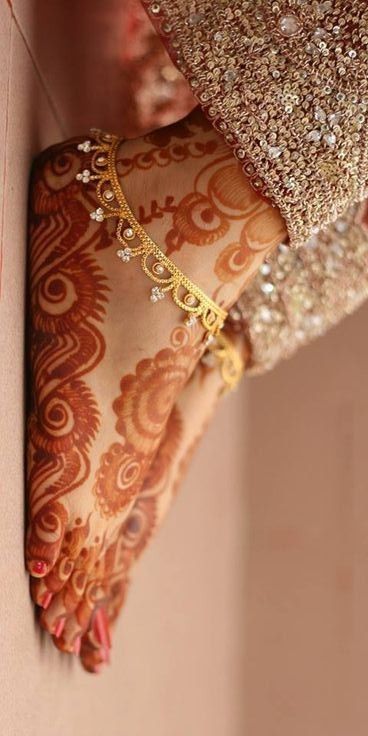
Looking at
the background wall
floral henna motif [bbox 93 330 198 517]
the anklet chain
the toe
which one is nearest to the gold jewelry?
the anklet chain

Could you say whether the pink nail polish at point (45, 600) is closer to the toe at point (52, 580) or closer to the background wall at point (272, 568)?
the toe at point (52, 580)

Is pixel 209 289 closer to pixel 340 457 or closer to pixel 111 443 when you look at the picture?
pixel 111 443

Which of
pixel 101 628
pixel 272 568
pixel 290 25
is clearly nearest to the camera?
pixel 290 25

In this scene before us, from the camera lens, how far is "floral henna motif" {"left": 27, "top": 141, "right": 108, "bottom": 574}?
2.28 ft

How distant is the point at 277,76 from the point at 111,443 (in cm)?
26

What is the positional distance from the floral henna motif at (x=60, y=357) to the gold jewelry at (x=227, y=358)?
0.20 meters

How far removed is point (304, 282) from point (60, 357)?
0.27m

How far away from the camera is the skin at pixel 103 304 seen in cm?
69

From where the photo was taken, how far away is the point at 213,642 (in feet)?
5.43

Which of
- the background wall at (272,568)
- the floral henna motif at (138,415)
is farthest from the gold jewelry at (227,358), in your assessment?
the background wall at (272,568)

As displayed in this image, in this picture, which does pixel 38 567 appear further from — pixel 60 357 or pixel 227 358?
pixel 227 358

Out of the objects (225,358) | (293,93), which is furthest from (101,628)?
(293,93)

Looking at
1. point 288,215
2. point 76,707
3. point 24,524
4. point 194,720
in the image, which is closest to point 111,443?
point 24,524

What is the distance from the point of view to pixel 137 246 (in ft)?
2.28
